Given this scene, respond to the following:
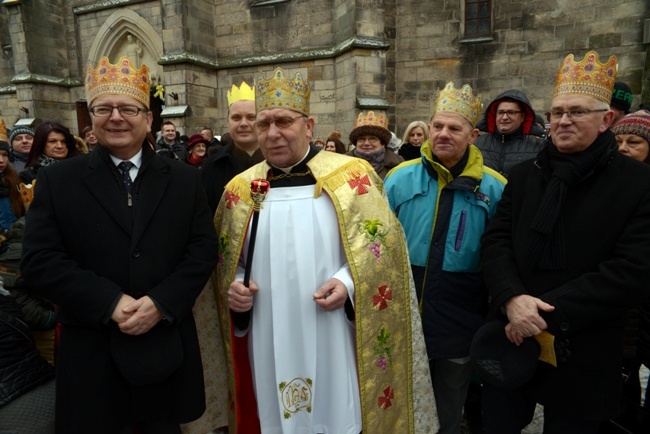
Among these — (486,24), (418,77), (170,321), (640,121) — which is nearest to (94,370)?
(170,321)

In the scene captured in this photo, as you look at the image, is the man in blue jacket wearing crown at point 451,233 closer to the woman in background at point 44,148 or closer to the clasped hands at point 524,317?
the clasped hands at point 524,317

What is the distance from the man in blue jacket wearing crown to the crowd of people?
0.04 feet

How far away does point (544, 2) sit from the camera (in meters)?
8.60

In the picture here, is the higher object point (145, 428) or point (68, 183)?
point (68, 183)

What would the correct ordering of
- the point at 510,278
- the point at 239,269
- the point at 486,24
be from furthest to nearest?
the point at 486,24 < the point at 239,269 < the point at 510,278

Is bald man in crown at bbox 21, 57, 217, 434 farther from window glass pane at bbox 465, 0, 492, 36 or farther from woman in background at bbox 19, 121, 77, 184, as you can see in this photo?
window glass pane at bbox 465, 0, 492, 36

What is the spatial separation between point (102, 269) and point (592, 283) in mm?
2037

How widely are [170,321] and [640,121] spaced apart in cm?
280

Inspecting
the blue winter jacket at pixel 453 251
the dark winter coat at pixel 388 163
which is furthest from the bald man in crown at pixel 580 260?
the dark winter coat at pixel 388 163

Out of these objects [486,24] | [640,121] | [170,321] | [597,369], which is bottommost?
[597,369]

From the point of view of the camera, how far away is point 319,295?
192 centimetres

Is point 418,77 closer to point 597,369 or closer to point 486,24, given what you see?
point 486,24

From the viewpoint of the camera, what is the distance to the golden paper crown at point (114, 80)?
5.88ft

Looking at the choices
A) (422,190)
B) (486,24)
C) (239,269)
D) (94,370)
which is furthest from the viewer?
(486,24)
